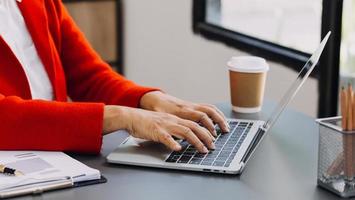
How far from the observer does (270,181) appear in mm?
1233

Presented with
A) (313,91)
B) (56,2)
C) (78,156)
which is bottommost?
(313,91)

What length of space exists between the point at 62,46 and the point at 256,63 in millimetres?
531

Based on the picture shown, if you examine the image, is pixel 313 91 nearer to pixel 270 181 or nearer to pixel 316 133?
pixel 316 133

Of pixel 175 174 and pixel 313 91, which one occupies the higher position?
pixel 175 174

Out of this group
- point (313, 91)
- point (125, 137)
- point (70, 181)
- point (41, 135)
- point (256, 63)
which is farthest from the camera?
point (313, 91)

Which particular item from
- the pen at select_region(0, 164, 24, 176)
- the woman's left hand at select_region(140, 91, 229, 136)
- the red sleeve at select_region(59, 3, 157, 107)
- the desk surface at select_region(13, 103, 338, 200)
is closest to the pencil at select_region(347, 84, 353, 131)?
the desk surface at select_region(13, 103, 338, 200)

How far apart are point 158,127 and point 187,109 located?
Result: 16 cm

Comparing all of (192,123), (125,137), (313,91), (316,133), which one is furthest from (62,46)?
(313,91)

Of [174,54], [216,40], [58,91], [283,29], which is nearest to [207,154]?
[58,91]

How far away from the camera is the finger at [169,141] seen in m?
1.31

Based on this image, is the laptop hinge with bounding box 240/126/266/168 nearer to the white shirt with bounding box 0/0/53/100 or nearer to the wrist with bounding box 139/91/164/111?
the wrist with bounding box 139/91/164/111

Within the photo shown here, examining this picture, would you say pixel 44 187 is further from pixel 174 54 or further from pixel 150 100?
pixel 174 54

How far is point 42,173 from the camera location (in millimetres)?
1208

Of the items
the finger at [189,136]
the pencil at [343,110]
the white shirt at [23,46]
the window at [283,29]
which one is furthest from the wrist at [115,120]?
the window at [283,29]
